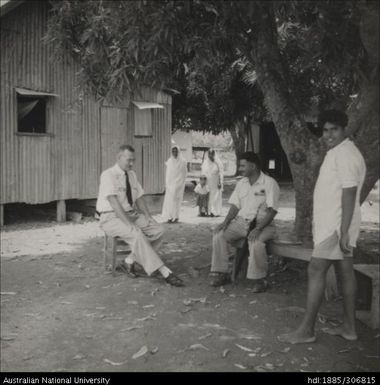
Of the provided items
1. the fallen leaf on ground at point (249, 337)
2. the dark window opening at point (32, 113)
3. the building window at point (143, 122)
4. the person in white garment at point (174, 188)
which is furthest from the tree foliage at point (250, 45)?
the building window at point (143, 122)

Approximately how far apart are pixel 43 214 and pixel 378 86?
33.8 ft

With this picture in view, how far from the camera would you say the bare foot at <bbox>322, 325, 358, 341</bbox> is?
4844mm

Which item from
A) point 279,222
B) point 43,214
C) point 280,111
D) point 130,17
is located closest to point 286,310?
point 280,111

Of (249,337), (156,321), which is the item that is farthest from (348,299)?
(156,321)

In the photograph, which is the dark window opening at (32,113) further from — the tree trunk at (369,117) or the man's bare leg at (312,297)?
the man's bare leg at (312,297)

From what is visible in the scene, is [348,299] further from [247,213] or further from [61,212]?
[61,212]

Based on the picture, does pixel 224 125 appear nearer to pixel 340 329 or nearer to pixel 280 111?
pixel 280 111

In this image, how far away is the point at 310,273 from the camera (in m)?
4.70

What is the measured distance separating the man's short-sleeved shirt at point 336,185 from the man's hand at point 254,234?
5.76 feet

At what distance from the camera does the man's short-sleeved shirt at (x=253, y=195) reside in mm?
6648

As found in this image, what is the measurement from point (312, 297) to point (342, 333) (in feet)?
1.91

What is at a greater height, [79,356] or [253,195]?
[253,195]

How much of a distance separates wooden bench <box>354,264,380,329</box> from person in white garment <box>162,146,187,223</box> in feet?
26.9

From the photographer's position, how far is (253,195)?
680 centimetres
